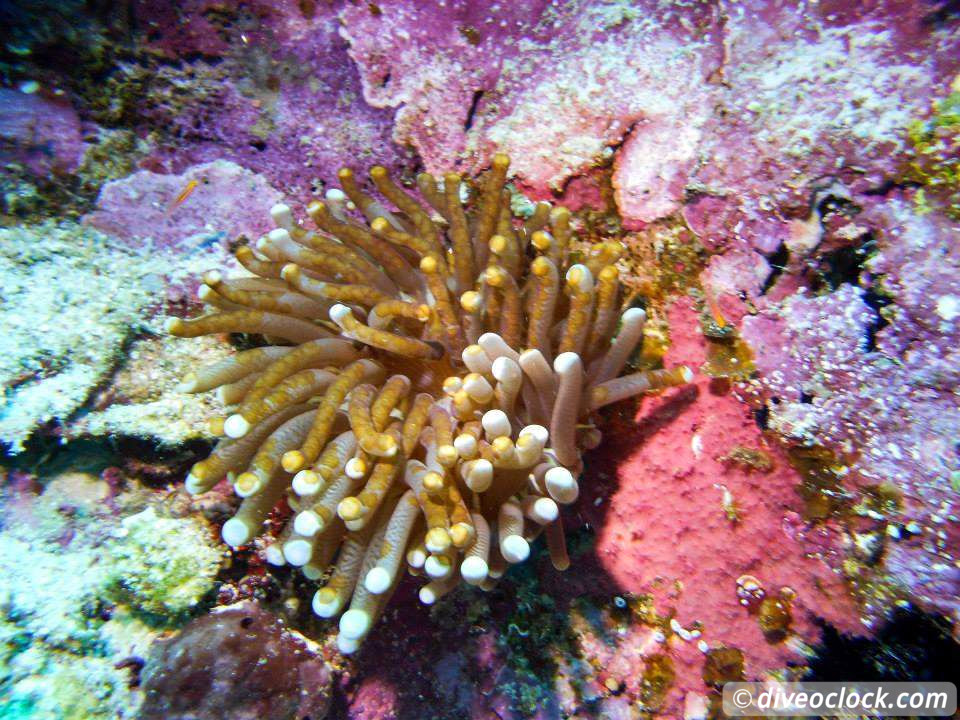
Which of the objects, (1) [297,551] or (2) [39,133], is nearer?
(1) [297,551]

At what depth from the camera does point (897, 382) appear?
6.58 ft

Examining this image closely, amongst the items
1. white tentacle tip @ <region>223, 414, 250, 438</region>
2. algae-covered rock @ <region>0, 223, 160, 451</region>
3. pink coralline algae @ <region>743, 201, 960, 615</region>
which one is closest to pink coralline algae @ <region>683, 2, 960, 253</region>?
pink coralline algae @ <region>743, 201, 960, 615</region>

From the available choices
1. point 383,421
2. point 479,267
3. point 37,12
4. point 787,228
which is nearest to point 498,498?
point 383,421

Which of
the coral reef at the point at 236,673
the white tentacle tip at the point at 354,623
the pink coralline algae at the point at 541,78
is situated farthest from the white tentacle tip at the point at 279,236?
the coral reef at the point at 236,673

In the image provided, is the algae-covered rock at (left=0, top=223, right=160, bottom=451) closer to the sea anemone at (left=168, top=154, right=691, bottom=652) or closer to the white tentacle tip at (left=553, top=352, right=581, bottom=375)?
the sea anemone at (left=168, top=154, right=691, bottom=652)

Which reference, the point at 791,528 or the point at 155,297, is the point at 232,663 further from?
the point at 791,528

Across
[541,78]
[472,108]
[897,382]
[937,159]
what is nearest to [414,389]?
[472,108]

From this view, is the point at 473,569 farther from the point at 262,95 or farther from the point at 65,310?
the point at 262,95

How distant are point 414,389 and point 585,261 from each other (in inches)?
39.1

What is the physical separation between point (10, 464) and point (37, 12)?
244cm

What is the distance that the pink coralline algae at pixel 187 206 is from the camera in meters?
3.17

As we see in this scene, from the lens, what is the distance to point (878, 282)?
2.08m

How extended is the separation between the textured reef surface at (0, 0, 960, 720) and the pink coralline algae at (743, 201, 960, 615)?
0.01 m

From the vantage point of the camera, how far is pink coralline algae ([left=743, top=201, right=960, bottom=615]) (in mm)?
1913
